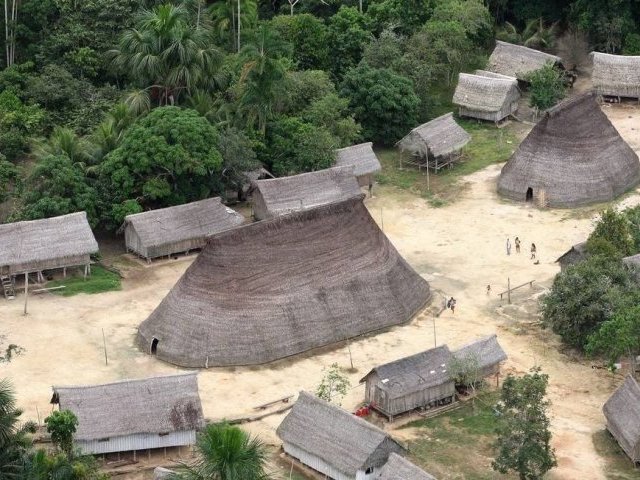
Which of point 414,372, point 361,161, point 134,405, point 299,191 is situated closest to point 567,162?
point 361,161

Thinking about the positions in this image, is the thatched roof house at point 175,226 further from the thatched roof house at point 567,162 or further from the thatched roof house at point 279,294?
the thatched roof house at point 567,162

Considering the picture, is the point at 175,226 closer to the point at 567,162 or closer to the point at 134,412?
the point at 134,412

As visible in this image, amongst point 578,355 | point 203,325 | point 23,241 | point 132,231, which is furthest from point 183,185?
point 578,355

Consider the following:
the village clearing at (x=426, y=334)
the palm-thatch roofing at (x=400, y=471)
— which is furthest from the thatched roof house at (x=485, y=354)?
the palm-thatch roofing at (x=400, y=471)

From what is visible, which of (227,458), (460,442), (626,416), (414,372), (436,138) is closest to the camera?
(227,458)

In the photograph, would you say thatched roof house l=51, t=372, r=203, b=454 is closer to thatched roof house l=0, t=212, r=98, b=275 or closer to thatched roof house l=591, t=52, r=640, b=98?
thatched roof house l=0, t=212, r=98, b=275

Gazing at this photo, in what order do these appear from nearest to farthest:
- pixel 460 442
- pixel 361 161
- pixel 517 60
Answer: pixel 460 442 → pixel 361 161 → pixel 517 60

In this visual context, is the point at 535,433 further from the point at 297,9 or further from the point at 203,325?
the point at 297,9
